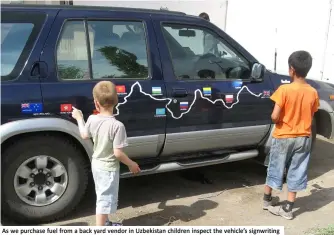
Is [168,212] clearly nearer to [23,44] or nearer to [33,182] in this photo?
[33,182]

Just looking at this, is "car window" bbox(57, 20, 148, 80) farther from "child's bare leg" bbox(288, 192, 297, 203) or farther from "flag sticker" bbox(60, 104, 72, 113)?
"child's bare leg" bbox(288, 192, 297, 203)

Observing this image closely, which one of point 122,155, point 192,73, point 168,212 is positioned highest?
point 192,73

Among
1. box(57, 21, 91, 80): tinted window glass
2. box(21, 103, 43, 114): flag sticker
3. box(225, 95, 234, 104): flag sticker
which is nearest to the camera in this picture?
box(21, 103, 43, 114): flag sticker

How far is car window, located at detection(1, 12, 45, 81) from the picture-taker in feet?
11.2

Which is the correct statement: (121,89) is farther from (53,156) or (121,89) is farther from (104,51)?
(53,156)

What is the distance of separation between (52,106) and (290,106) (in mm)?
2180

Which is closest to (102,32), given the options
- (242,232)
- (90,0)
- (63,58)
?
(63,58)

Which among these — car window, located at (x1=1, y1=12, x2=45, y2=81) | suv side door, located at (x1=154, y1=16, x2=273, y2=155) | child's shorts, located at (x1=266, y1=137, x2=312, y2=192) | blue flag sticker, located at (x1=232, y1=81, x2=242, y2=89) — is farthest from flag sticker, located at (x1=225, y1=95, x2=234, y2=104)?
car window, located at (x1=1, y1=12, x2=45, y2=81)

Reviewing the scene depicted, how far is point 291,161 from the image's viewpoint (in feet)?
13.2

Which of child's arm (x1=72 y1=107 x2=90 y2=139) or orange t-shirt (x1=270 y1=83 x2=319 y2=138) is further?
orange t-shirt (x1=270 y1=83 x2=319 y2=138)

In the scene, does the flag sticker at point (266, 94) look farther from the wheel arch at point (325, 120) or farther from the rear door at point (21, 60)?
the rear door at point (21, 60)

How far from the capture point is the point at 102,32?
12.6 ft

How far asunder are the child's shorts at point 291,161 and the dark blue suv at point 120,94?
57 cm

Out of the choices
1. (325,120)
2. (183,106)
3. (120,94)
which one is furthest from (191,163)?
(325,120)
